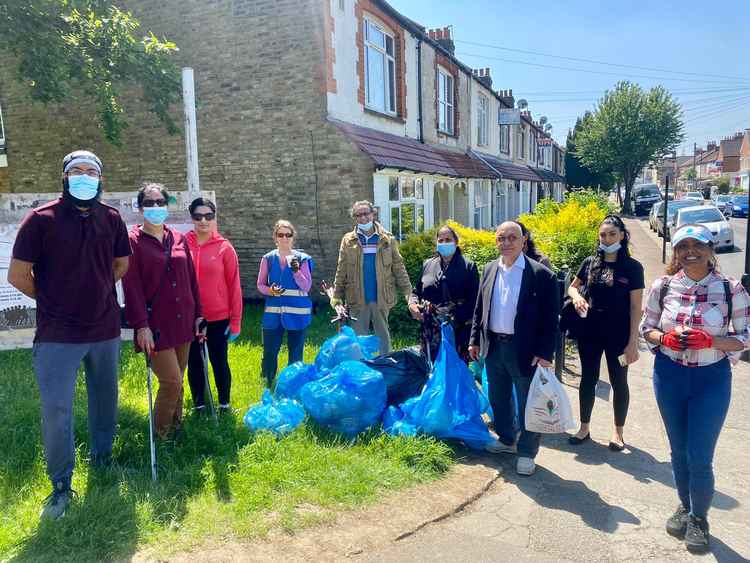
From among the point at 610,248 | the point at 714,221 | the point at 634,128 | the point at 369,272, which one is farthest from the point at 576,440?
the point at 634,128

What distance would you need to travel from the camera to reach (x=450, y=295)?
16.9 feet

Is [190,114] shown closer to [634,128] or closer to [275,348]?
[275,348]

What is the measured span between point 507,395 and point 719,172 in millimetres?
103060

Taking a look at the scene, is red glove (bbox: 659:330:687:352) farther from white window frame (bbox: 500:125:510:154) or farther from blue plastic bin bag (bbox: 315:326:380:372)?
white window frame (bbox: 500:125:510:154)

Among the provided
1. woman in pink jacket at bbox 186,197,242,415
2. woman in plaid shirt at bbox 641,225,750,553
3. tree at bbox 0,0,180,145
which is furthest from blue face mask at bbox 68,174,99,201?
tree at bbox 0,0,180,145

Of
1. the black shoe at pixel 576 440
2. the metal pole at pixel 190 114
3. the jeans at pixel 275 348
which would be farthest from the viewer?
the metal pole at pixel 190 114

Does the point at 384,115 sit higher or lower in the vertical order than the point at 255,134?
higher

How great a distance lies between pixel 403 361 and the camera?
501 cm

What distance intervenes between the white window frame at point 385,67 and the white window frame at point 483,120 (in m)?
7.95

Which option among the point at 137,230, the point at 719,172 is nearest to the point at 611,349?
the point at 137,230

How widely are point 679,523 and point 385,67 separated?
11.3 metres

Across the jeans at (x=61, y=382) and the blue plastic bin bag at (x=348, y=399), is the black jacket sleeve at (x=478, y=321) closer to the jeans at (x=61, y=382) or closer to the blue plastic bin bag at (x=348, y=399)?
the blue plastic bin bag at (x=348, y=399)

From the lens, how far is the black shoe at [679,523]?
3363 millimetres

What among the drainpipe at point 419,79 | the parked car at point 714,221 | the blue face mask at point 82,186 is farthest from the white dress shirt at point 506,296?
the parked car at point 714,221
